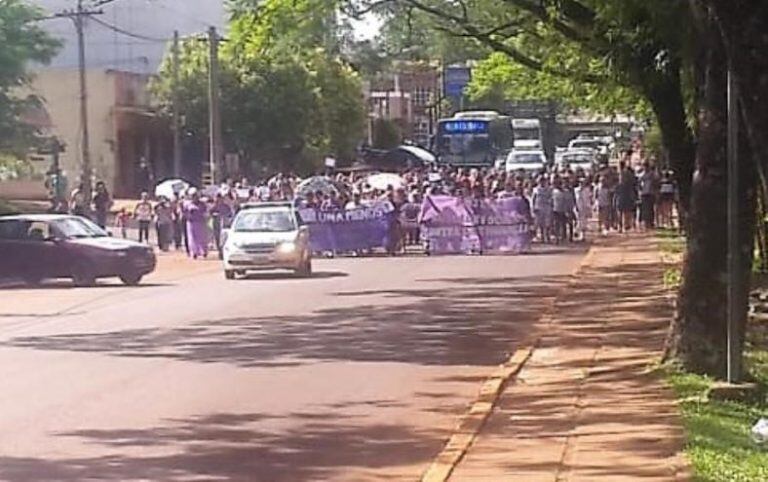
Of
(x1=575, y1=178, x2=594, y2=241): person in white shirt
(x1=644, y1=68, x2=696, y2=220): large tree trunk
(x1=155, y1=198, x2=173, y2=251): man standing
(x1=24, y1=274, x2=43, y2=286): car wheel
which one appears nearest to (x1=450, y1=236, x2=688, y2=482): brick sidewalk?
(x1=644, y1=68, x2=696, y2=220): large tree trunk

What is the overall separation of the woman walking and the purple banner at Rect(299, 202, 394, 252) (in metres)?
2.88

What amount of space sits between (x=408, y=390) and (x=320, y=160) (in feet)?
178

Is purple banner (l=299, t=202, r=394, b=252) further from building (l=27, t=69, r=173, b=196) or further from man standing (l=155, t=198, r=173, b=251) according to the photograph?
building (l=27, t=69, r=173, b=196)

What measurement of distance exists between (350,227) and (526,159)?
28.2 metres

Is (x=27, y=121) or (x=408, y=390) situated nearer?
(x=408, y=390)

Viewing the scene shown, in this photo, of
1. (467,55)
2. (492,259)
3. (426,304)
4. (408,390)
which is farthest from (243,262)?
(408,390)

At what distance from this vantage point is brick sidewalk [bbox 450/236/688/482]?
10.7 metres

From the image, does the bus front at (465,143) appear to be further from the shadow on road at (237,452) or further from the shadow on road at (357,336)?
the shadow on road at (237,452)

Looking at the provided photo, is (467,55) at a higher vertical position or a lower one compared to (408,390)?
higher

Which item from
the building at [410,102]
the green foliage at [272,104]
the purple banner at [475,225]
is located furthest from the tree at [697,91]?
the building at [410,102]

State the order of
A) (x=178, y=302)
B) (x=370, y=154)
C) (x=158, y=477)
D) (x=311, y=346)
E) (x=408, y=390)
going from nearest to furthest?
1. (x=158, y=477)
2. (x=408, y=390)
3. (x=311, y=346)
4. (x=178, y=302)
5. (x=370, y=154)

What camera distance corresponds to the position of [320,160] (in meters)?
69.2

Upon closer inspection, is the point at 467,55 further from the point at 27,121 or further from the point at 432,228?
the point at 27,121

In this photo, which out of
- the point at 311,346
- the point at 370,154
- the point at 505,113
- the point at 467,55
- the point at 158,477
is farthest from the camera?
the point at 505,113
